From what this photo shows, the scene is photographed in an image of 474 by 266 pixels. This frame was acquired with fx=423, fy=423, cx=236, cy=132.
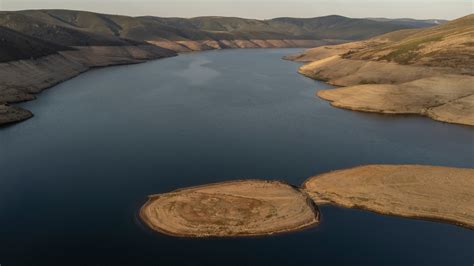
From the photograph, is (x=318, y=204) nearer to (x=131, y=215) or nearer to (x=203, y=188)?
(x=203, y=188)

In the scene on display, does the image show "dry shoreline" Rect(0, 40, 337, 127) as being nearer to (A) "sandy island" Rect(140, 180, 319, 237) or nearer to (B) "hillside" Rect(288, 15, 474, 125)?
(A) "sandy island" Rect(140, 180, 319, 237)

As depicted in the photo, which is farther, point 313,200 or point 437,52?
point 437,52

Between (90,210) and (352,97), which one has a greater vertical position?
(352,97)

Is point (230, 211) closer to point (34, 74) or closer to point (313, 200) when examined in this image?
point (313, 200)

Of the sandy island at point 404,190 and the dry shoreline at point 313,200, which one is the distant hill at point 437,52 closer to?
the sandy island at point 404,190

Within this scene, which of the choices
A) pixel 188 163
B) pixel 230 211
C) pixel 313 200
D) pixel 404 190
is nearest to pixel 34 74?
pixel 188 163

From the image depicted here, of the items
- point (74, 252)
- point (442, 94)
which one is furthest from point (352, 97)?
point (74, 252)
